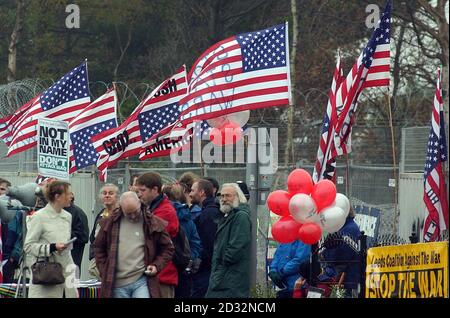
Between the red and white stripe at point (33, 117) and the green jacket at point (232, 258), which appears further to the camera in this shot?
the red and white stripe at point (33, 117)

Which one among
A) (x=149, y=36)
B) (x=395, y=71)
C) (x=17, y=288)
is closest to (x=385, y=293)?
(x=17, y=288)

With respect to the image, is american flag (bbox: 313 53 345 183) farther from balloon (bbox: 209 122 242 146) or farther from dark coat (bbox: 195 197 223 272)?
balloon (bbox: 209 122 242 146)

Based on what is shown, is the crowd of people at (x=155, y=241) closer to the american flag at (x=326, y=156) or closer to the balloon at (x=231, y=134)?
the american flag at (x=326, y=156)

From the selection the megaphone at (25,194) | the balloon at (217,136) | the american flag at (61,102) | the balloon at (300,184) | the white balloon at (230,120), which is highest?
the american flag at (61,102)

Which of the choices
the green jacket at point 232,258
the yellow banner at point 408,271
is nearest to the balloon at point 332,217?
the yellow banner at point 408,271

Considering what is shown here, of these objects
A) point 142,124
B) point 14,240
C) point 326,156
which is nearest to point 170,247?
point 326,156

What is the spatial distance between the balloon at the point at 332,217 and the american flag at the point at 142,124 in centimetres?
530

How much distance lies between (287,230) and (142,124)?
5359 mm

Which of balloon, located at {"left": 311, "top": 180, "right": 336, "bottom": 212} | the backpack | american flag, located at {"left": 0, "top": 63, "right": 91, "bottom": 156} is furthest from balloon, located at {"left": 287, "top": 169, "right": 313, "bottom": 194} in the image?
american flag, located at {"left": 0, "top": 63, "right": 91, "bottom": 156}

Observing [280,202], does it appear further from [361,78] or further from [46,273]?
[46,273]

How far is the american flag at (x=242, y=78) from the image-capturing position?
15.6 m

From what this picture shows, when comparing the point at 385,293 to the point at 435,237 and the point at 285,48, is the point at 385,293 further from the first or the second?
the point at 285,48

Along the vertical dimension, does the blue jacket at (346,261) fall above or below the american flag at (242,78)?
below

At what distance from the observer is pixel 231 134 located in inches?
695
